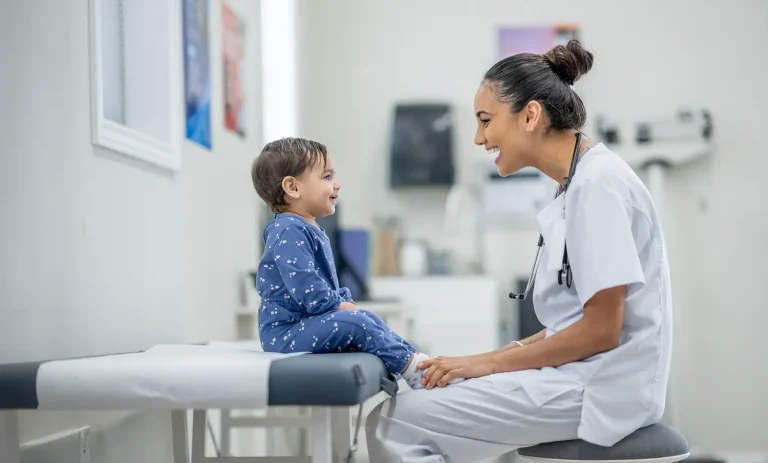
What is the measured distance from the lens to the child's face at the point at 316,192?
182cm

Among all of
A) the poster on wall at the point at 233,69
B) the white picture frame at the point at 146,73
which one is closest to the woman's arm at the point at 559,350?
the white picture frame at the point at 146,73

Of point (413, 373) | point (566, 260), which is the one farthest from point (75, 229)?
point (566, 260)

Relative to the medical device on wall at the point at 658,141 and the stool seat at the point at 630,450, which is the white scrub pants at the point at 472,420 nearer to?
the stool seat at the point at 630,450

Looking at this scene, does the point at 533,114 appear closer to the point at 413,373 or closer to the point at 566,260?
the point at 566,260

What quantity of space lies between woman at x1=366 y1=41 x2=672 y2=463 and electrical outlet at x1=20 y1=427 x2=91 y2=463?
0.64 meters

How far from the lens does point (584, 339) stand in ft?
4.78

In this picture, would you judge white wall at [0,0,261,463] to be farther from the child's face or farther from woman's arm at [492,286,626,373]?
woman's arm at [492,286,626,373]

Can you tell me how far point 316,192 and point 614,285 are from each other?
0.70 meters

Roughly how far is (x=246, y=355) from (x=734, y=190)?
4108 mm

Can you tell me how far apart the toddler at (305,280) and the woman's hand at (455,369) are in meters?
0.07

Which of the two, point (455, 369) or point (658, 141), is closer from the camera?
point (455, 369)

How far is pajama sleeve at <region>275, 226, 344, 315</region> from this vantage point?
1.61 m

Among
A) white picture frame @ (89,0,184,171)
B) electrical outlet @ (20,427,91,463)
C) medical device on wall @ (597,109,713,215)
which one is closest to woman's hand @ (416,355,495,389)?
electrical outlet @ (20,427,91,463)

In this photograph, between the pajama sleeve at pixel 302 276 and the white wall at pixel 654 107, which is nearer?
the pajama sleeve at pixel 302 276
